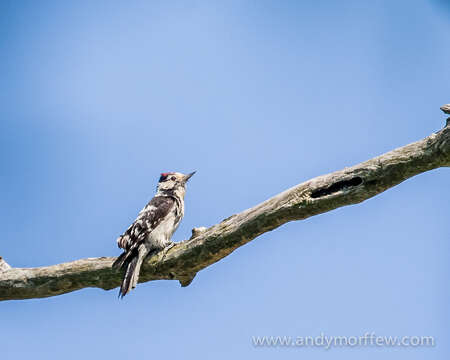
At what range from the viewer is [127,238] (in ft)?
20.9

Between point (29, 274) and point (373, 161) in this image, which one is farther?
point (29, 274)

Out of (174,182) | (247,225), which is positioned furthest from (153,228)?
(247,225)

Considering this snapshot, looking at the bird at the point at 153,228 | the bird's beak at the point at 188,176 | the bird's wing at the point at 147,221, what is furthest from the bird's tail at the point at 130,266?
the bird's beak at the point at 188,176

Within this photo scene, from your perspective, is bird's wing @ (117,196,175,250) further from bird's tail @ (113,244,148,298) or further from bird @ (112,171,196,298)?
bird's tail @ (113,244,148,298)

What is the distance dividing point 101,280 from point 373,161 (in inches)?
116

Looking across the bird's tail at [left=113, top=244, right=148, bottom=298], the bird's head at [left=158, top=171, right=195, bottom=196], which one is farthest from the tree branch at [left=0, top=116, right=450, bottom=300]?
the bird's head at [left=158, top=171, right=195, bottom=196]

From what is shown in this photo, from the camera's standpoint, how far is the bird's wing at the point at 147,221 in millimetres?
6255

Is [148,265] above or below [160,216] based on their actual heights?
below

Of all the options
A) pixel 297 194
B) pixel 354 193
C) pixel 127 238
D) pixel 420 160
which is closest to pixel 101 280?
pixel 127 238

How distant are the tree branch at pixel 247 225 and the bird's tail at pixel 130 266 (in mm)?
85

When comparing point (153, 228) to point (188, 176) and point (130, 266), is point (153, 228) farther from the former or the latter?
point (188, 176)

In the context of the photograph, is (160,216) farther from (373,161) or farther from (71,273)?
(373,161)

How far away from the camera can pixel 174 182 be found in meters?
8.24

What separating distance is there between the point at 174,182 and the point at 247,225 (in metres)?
3.43
